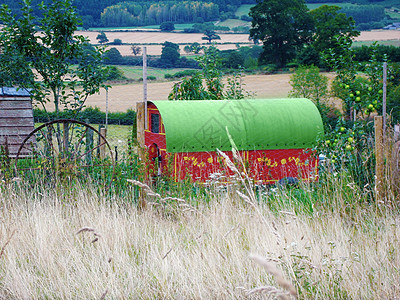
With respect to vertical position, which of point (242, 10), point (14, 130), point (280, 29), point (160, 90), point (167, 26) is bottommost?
point (160, 90)

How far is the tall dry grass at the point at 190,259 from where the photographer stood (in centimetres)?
343

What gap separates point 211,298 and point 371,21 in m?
93.3

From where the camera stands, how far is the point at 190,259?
3984 mm

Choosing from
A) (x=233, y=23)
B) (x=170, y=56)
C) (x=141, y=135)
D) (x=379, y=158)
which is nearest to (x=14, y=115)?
(x=141, y=135)

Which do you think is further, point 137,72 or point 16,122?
point 137,72

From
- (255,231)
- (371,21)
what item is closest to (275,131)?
(255,231)

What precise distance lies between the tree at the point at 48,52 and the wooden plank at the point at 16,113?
107 inches

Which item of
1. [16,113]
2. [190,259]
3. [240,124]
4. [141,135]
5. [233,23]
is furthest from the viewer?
[233,23]

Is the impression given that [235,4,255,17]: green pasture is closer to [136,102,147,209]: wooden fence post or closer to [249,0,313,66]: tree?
[249,0,313,66]: tree

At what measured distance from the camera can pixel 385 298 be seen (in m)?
3.20

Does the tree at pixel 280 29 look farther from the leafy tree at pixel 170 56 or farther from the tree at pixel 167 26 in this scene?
the tree at pixel 167 26

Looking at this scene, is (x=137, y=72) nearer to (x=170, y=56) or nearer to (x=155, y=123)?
(x=170, y=56)

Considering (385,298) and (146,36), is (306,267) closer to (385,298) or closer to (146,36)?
(385,298)

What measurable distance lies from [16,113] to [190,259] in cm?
890
